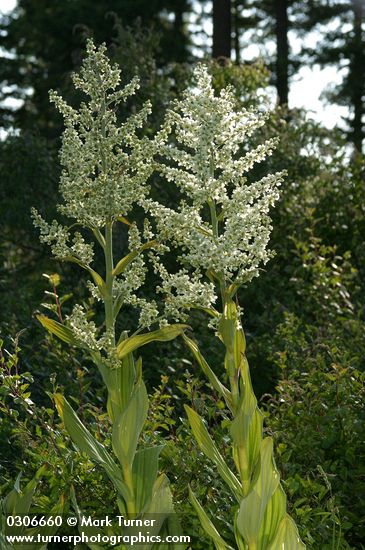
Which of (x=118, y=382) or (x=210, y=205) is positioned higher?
(x=210, y=205)

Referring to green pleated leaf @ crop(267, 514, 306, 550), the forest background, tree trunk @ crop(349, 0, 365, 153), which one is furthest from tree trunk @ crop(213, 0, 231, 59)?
green pleated leaf @ crop(267, 514, 306, 550)

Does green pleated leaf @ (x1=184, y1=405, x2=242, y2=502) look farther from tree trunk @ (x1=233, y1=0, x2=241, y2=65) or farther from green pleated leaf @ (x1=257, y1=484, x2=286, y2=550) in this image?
tree trunk @ (x1=233, y1=0, x2=241, y2=65)

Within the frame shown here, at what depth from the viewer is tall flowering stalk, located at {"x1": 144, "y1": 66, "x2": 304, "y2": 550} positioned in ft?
11.2

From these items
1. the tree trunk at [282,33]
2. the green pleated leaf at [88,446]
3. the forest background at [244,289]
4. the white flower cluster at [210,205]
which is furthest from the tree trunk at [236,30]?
the green pleated leaf at [88,446]

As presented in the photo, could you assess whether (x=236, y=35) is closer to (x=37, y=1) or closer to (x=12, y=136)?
(x=37, y=1)

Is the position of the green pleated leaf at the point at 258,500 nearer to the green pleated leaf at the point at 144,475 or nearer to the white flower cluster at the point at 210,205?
the green pleated leaf at the point at 144,475

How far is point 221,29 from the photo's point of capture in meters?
15.7

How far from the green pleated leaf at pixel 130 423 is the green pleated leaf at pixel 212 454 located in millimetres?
202

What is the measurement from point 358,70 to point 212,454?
17.3 metres

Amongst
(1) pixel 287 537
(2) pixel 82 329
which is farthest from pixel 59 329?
(1) pixel 287 537

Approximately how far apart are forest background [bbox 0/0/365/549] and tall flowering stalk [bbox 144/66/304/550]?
0.56 meters

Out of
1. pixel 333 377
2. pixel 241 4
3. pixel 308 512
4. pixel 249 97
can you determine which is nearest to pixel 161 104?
pixel 249 97

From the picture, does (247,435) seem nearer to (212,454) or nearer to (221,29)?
(212,454)

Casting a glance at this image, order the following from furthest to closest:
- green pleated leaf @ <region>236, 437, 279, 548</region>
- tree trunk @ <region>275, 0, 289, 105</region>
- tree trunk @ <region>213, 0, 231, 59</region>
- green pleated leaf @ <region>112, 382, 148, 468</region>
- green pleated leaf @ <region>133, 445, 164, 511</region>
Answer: tree trunk @ <region>275, 0, 289, 105</region>, tree trunk @ <region>213, 0, 231, 59</region>, green pleated leaf @ <region>133, 445, 164, 511</region>, green pleated leaf @ <region>112, 382, 148, 468</region>, green pleated leaf @ <region>236, 437, 279, 548</region>
